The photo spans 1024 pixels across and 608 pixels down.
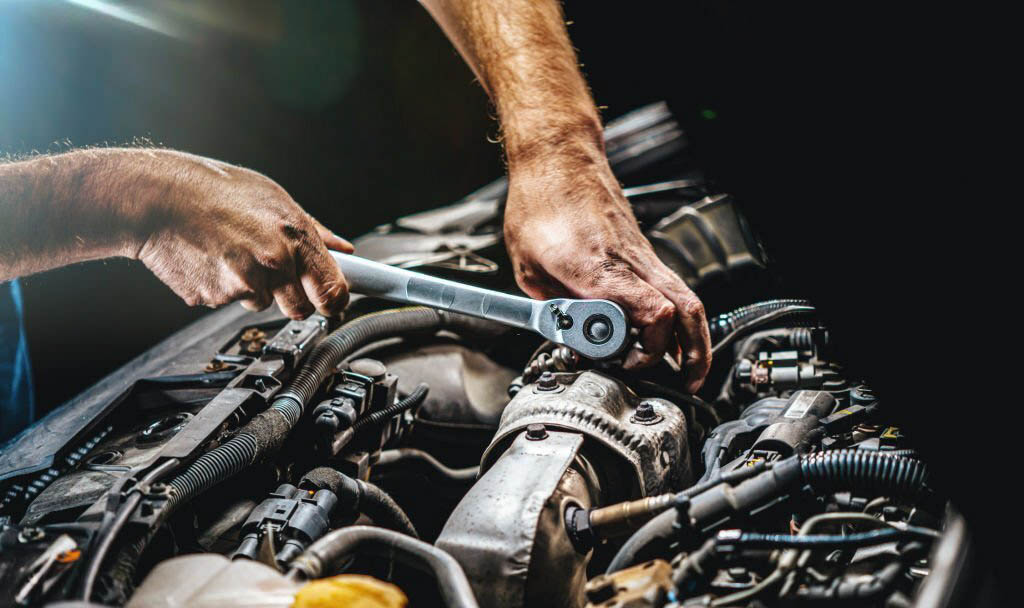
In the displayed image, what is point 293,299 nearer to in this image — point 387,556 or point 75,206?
point 75,206

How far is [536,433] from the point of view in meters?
1.02

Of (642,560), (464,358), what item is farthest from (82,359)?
(642,560)

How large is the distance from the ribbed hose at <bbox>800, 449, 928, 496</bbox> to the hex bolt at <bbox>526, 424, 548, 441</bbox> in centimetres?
35

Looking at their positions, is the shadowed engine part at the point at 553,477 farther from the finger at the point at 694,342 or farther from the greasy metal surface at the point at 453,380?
the greasy metal surface at the point at 453,380

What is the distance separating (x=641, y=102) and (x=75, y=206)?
8.43 feet

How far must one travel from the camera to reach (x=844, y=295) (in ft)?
2.17

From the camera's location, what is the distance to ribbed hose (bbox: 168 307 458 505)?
36.0 inches

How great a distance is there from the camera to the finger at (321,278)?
1237mm

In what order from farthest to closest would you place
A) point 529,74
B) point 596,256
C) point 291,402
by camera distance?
point 529,74, point 596,256, point 291,402

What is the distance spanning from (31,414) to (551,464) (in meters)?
1.96

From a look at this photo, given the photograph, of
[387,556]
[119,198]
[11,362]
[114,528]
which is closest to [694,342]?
[387,556]

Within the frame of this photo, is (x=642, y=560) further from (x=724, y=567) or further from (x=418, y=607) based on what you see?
(x=418, y=607)

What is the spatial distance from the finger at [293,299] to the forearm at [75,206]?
0.23 metres

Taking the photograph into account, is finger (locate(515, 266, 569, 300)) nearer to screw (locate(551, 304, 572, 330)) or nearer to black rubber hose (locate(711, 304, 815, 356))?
screw (locate(551, 304, 572, 330))
